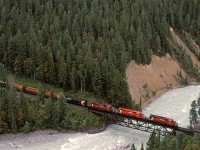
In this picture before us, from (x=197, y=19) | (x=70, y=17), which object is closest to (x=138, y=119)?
(x=70, y=17)

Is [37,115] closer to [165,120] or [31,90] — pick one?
[31,90]

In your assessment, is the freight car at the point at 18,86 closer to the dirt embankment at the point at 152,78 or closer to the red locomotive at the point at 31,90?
the red locomotive at the point at 31,90

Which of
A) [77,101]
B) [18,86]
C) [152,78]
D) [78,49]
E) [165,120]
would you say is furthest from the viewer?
[152,78]

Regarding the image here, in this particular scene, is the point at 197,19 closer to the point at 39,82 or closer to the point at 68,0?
the point at 68,0

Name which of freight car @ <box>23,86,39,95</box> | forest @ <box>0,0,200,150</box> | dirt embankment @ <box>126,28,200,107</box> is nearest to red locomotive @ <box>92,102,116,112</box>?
forest @ <box>0,0,200,150</box>

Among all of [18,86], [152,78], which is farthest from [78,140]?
[152,78]

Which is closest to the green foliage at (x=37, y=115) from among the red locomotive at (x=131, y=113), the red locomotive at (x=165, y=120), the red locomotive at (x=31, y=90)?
Answer: the red locomotive at (x=31, y=90)
